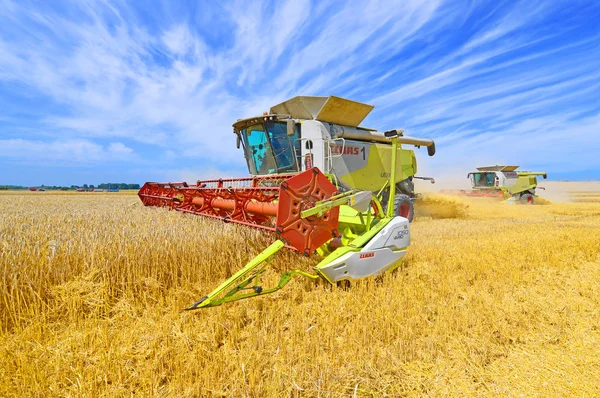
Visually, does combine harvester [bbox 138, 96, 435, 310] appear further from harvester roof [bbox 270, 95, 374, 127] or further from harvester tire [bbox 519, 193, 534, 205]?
harvester tire [bbox 519, 193, 534, 205]

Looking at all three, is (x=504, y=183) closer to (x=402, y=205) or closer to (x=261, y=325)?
(x=402, y=205)

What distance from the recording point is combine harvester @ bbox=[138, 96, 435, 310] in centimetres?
282

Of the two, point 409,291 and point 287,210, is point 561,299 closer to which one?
point 409,291

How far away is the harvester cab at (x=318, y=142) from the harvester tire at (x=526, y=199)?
13972 millimetres

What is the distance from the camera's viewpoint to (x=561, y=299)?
292 centimetres

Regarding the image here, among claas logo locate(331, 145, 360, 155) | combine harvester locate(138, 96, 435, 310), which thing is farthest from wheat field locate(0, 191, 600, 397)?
claas logo locate(331, 145, 360, 155)

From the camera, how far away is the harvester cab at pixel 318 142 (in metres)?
6.24

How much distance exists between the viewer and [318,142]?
6.42 m

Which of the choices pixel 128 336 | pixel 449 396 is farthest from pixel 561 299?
pixel 128 336

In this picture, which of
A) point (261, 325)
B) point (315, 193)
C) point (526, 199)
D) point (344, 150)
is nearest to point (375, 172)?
point (344, 150)

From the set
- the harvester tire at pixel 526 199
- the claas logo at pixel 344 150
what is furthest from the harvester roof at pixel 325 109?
the harvester tire at pixel 526 199

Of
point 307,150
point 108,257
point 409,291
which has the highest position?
point 307,150

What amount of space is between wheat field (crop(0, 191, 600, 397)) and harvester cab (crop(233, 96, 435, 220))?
2.80 metres

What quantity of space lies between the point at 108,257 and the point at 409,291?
108 inches
